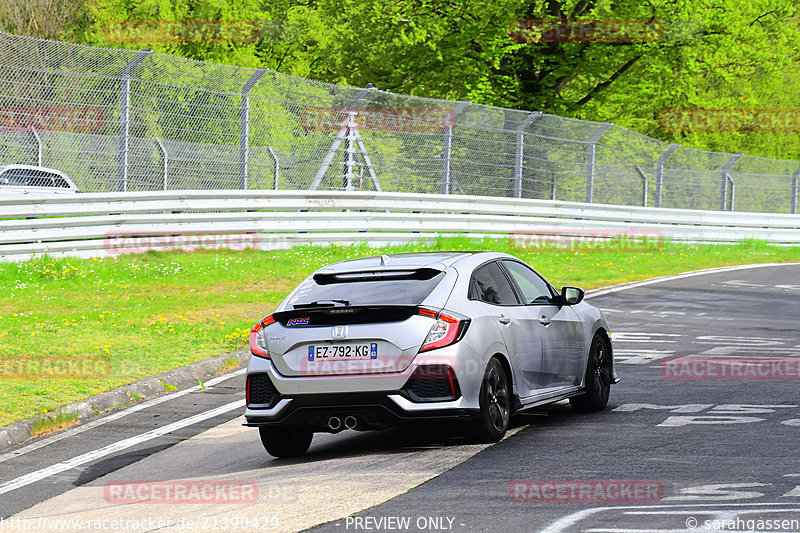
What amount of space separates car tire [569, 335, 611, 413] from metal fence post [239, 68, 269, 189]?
11.6 metres

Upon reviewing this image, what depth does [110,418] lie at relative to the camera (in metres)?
9.21

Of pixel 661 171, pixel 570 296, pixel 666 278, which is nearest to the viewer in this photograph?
pixel 570 296

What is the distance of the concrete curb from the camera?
8508 millimetres

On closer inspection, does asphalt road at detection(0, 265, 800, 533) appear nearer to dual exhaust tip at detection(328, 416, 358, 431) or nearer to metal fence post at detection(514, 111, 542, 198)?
dual exhaust tip at detection(328, 416, 358, 431)

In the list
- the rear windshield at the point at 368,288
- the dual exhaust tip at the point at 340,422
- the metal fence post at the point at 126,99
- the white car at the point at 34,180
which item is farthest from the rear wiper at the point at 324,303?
the metal fence post at the point at 126,99

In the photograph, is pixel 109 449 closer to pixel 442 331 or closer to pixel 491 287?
pixel 442 331

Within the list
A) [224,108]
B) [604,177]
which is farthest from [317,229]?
[604,177]

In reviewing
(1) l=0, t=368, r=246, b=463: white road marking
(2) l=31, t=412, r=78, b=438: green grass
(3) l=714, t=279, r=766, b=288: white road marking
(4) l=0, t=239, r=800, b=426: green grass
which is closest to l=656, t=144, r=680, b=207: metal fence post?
(4) l=0, t=239, r=800, b=426: green grass

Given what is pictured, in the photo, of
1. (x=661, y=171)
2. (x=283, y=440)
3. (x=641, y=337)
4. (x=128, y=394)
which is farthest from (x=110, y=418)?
(x=661, y=171)

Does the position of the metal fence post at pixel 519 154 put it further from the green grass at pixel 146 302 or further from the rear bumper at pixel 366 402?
the rear bumper at pixel 366 402

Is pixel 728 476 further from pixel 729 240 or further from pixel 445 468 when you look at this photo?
pixel 729 240

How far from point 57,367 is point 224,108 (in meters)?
9.67

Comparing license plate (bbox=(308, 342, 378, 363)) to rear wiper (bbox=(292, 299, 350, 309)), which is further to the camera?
rear wiper (bbox=(292, 299, 350, 309))

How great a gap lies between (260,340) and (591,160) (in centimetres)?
2104
